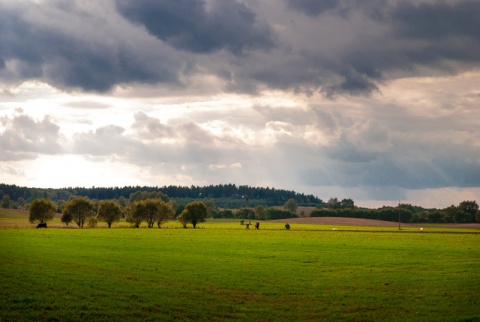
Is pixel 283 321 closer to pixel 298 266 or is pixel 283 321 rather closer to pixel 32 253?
pixel 298 266

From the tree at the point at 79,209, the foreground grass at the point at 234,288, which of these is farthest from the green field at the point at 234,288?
the tree at the point at 79,209

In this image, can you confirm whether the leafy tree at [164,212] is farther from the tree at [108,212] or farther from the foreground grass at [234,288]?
the foreground grass at [234,288]

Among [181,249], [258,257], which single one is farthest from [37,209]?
[258,257]

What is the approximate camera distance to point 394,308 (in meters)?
28.8

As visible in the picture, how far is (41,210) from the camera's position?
15988cm

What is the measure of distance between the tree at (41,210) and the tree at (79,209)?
4.56 m

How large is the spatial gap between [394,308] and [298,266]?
1812 centimetres

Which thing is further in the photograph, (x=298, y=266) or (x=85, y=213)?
(x=85, y=213)

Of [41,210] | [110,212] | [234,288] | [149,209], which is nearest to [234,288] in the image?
[234,288]

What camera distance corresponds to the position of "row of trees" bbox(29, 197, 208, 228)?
16025 centimetres

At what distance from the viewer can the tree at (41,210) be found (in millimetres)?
159625

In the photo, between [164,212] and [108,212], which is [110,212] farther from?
[164,212]

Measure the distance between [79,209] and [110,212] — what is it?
31.2 ft

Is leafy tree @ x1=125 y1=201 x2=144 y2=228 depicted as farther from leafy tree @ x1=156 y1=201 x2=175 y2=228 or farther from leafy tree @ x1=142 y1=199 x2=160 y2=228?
leafy tree @ x1=156 y1=201 x2=175 y2=228
